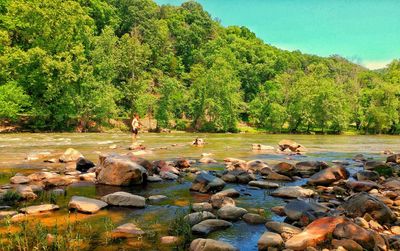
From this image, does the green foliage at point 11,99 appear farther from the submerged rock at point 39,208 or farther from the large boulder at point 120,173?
the submerged rock at point 39,208

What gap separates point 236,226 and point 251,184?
5.24 m

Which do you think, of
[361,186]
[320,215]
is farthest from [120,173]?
[361,186]

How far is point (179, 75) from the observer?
335ft

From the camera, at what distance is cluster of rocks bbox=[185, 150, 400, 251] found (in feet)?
21.4

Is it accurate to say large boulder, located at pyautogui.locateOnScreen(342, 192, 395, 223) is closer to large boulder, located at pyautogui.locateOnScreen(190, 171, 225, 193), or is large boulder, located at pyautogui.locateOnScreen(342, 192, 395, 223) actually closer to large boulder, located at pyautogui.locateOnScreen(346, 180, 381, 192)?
large boulder, located at pyautogui.locateOnScreen(346, 180, 381, 192)

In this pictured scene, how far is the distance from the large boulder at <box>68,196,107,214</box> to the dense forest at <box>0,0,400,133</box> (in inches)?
1606

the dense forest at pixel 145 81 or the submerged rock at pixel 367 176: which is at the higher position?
the dense forest at pixel 145 81

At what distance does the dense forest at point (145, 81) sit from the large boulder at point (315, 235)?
45.8 metres

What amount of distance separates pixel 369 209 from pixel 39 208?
8371 mm

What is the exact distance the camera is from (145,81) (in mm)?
68875

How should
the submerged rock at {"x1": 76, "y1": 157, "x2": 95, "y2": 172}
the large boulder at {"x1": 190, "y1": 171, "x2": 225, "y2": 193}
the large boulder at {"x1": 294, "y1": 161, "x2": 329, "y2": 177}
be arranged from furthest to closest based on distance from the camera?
1. the large boulder at {"x1": 294, "y1": 161, "x2": 329, "y2": 177}
2. the submerged rock at {"x1": 76, "y1": 157, "x2": 95, "y2": 172}
3. the large boulder at {"x1": 190, "y1": 171, "x2": 225, "y2": 193}

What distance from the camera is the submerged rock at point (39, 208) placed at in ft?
28.1

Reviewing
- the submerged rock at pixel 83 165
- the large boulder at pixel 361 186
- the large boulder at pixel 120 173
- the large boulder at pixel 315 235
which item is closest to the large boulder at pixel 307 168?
the large boulder at pixel 361 186

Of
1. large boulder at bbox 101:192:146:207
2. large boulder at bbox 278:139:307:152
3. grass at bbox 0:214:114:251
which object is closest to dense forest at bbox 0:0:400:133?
large boulder at bbox 278:139:307:152
